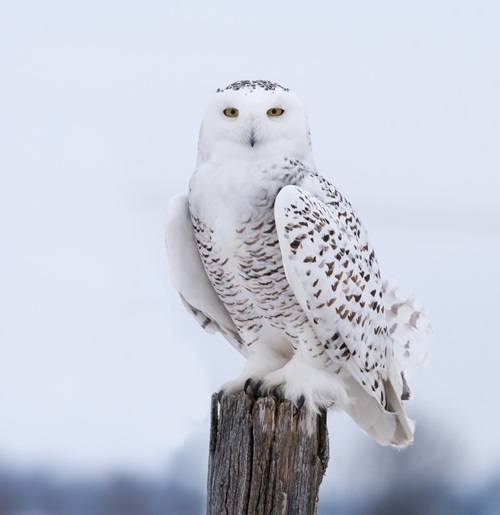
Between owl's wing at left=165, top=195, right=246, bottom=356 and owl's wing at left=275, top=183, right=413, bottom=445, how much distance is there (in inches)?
15.3

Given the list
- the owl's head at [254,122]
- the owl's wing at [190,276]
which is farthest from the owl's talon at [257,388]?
the owl's head at [254,122]

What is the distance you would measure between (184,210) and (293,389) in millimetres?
611

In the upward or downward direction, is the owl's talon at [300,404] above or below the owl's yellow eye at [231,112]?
below

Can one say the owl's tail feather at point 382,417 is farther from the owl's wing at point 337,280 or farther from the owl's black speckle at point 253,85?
the owl's black speckle at point 253,85

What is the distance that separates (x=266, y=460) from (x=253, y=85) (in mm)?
1021

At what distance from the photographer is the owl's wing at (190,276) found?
2.51m

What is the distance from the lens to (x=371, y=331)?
2.48 metres

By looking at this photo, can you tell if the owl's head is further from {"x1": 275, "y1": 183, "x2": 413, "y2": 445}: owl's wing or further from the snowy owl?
{"x1": 275, "y1": 183, "x2": 413, "y2": 445}: owl's wing

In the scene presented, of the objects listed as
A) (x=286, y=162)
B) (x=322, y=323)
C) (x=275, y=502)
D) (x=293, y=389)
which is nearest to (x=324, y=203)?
(x=286, y=162)

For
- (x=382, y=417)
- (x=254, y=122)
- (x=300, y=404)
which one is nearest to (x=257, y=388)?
(x=300, y=404)

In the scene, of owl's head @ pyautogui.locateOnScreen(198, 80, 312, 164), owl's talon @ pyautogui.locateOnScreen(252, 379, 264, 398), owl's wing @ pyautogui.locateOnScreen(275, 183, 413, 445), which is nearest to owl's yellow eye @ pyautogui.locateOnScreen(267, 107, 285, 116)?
owl's head @ pyautogui.locateOnScreen(198, 80, 312, 164)

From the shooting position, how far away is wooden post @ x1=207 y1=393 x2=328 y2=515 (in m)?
2.27

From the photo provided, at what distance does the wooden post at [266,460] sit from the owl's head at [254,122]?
0.69 metres

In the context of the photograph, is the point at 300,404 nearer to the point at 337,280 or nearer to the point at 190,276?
the point at 337,280
